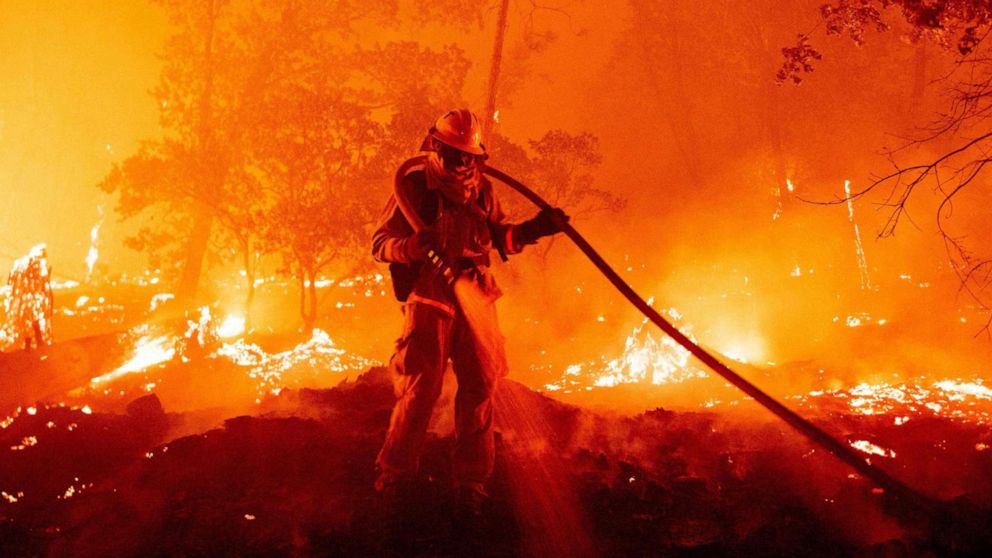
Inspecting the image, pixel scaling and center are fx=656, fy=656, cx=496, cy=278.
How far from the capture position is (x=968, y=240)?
2094 centimetres

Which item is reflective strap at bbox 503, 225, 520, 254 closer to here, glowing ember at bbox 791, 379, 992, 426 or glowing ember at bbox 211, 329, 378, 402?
glowing ember at bbox 791, 379, 992, 426

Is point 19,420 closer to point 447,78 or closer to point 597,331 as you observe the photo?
point 447,78

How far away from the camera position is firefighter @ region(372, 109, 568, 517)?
419 centimetres

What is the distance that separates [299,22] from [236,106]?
2.89 meters

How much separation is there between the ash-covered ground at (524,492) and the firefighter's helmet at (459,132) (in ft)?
7.32

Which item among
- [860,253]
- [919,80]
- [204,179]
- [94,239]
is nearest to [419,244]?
[204,179]

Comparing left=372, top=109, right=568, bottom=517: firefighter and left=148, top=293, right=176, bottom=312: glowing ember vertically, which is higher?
left=148, top=293, right=176, bottom=312: glowing ember

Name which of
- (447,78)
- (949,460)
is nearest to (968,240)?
(447,78)

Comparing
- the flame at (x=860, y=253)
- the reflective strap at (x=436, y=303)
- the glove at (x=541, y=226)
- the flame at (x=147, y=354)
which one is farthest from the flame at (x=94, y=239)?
the glove at (x=541, y=226)

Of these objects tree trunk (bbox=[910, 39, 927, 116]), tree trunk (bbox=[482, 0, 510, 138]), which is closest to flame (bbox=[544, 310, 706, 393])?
tree trunk (bbox=[482, 0, 510, 138])

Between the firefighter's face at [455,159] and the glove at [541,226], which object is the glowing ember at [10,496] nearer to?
the firefighter's face at [455,159]

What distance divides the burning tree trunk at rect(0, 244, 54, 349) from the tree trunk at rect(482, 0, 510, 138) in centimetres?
876

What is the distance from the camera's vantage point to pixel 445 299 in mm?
4270

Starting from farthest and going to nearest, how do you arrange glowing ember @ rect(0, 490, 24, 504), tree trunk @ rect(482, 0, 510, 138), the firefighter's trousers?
tree trunk @ rect(482, 0, 510, 138) → glowing ember @ rect(0, 490, 24, 504) → the firefighter's trousers
